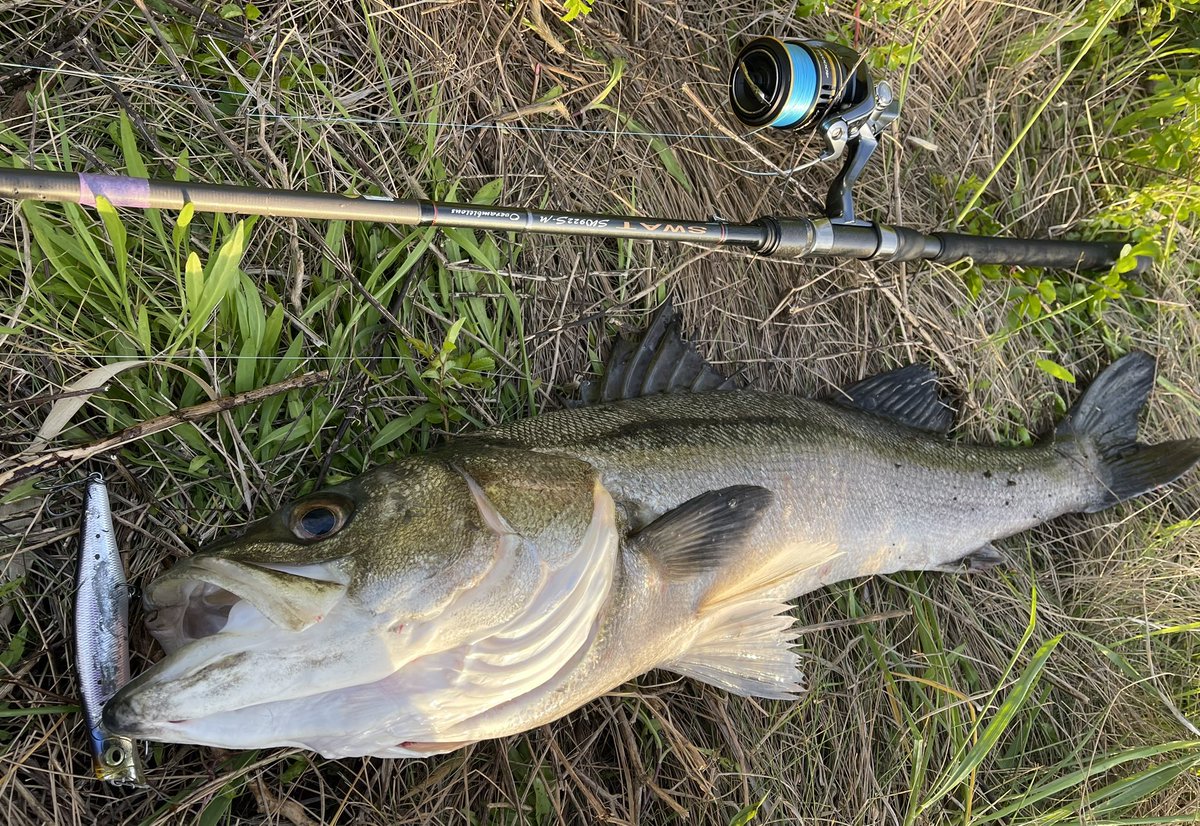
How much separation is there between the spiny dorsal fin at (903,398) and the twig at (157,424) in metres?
2.06

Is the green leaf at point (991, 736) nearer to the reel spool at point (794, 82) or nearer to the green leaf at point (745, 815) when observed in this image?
the green leaf at point (745, 815)

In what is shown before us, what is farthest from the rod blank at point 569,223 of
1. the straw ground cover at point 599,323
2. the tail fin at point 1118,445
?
the tail fin at point 1118,445

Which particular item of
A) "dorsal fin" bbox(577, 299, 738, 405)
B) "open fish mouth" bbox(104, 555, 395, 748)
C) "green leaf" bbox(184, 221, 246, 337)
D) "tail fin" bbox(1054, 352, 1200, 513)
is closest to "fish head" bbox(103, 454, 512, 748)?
"open fish mouth" bbox(104, 555, 395, 748)

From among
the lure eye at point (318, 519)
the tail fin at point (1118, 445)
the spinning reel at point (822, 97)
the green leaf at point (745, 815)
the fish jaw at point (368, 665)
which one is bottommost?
the green leaf at point (745, 815)

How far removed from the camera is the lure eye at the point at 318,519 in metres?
1.73

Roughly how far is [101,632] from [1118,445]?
3.89m

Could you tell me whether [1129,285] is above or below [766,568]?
above

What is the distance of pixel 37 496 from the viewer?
2049mm

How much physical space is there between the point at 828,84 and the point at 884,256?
66 centimetres

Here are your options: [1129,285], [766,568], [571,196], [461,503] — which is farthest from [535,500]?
[1129,285]

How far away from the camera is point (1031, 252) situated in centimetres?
313

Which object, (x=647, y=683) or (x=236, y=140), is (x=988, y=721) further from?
(x=236, y=140)

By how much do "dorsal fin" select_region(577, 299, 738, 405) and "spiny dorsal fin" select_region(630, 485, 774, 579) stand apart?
0.55m

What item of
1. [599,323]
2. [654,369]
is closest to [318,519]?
[654,369]
